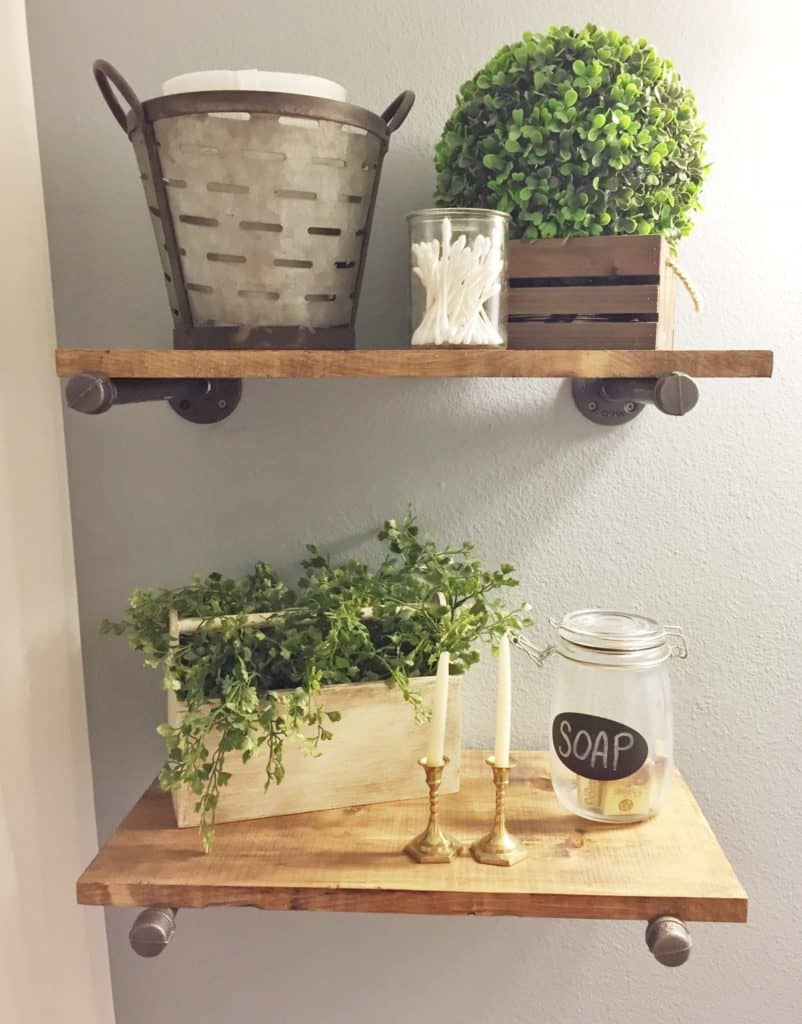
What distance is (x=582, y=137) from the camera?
26.3 inches

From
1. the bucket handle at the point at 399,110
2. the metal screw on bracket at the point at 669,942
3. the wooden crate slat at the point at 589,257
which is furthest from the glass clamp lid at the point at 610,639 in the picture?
the bucket handle at the point at 399,110

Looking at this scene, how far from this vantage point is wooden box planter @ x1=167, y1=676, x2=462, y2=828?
79 centimetres

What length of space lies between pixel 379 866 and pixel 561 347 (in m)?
0.47

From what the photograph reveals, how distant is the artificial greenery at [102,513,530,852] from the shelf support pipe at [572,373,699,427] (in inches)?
7.6

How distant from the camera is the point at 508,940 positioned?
0.98 metres

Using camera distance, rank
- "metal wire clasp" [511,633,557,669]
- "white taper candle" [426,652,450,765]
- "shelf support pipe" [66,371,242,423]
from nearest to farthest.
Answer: "shelf support pipe" [66,371,242,423], "white taper candle" [426,652,450,765], "metal wire clasp" [511,633,557,669]

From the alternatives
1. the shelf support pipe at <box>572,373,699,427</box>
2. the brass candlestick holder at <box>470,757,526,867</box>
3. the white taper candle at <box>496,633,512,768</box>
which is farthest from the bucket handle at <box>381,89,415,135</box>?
the brass candlestick holder at <box>470,757,526,867</box>

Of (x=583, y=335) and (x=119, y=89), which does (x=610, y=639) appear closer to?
(x=583, y=335)

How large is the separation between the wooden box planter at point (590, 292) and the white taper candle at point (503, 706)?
26 cm

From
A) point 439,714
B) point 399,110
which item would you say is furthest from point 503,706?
point 399,110

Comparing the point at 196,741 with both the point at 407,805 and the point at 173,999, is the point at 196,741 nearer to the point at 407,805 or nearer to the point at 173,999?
the point at 407,805

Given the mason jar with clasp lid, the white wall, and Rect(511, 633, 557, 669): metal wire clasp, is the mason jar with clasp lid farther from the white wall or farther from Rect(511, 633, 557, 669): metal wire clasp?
the white wall

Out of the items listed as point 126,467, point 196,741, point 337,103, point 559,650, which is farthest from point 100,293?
point 559,650

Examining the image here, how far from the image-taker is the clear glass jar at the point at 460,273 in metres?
0.68
